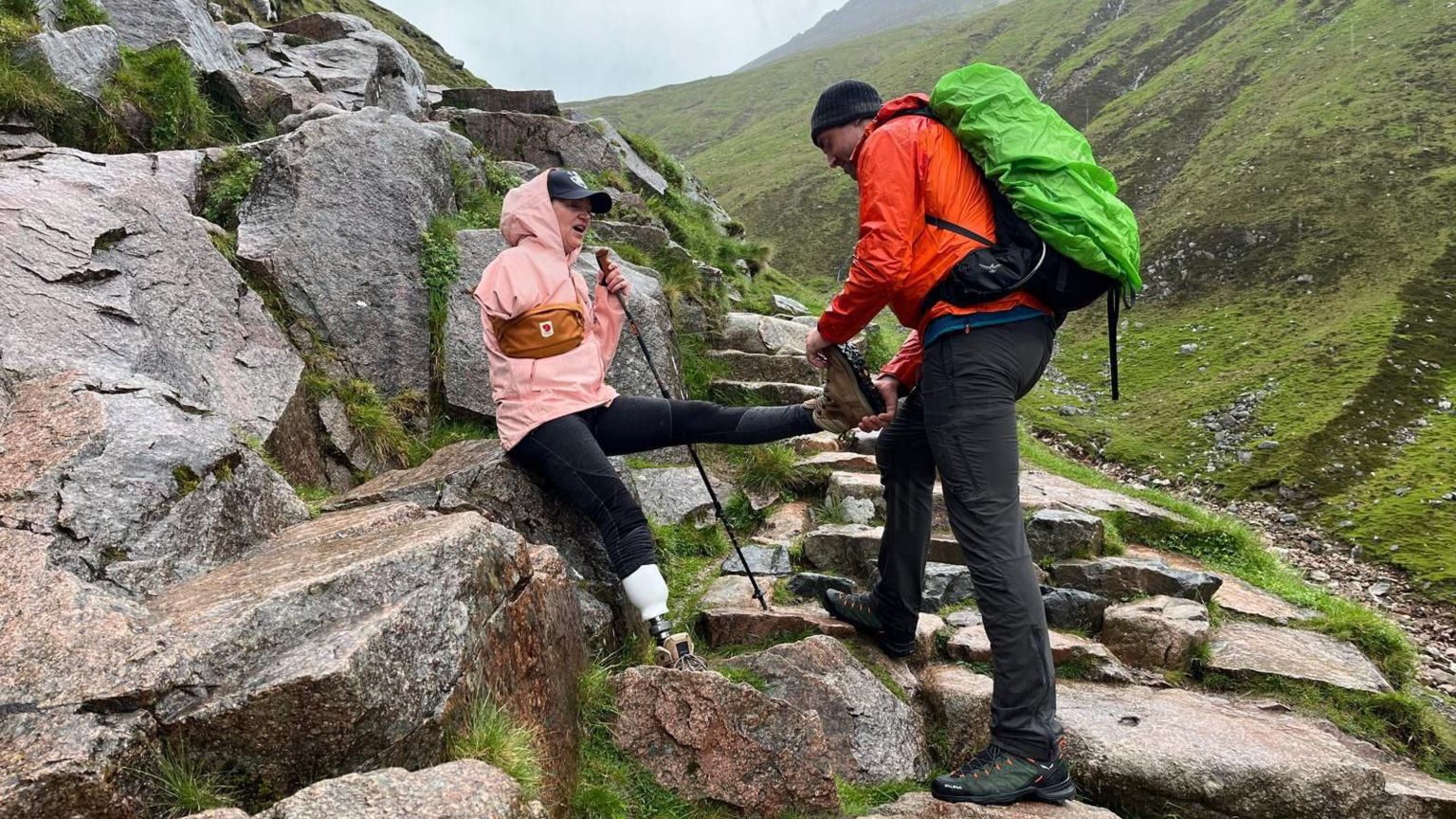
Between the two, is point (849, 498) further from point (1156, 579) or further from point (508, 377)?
point (508, 377)

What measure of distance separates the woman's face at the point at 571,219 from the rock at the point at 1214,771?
19.0ft

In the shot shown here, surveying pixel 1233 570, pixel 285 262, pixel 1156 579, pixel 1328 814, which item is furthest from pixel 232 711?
pixel 1233 570

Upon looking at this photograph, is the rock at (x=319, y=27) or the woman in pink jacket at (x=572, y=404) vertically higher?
the rock at (x=319, y=27)

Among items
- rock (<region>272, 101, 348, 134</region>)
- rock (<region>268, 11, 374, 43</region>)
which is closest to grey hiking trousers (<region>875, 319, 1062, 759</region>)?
rock (<region>272, 101, 348, 134</region>)

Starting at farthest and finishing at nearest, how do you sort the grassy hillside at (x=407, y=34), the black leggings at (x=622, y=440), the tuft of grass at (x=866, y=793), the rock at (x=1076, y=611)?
the grassy hillside at (x=407, y=34), the rock at (x=1076, y=611), the black leggings at (x=622, y=440), the tuft of grass at (x=866, y=793)

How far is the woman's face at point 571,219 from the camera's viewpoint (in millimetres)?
7223

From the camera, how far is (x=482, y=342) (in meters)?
10.0

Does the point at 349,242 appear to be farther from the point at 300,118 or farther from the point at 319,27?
the point at 319,27

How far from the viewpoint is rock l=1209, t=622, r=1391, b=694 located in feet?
23.8

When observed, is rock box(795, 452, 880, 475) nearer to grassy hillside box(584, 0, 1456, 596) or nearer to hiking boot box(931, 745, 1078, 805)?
hiking boot box(931, 745, 1078, 805)

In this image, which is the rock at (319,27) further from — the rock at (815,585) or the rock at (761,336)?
the rock at (815,585)

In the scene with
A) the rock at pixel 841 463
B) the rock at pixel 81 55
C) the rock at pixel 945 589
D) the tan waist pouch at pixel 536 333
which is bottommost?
the rock at pixel 945 589

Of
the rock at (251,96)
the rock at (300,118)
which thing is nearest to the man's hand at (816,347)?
the rock at (300,118)

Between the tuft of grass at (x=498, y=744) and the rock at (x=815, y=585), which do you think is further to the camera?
the rock at (x=815, y=585)
